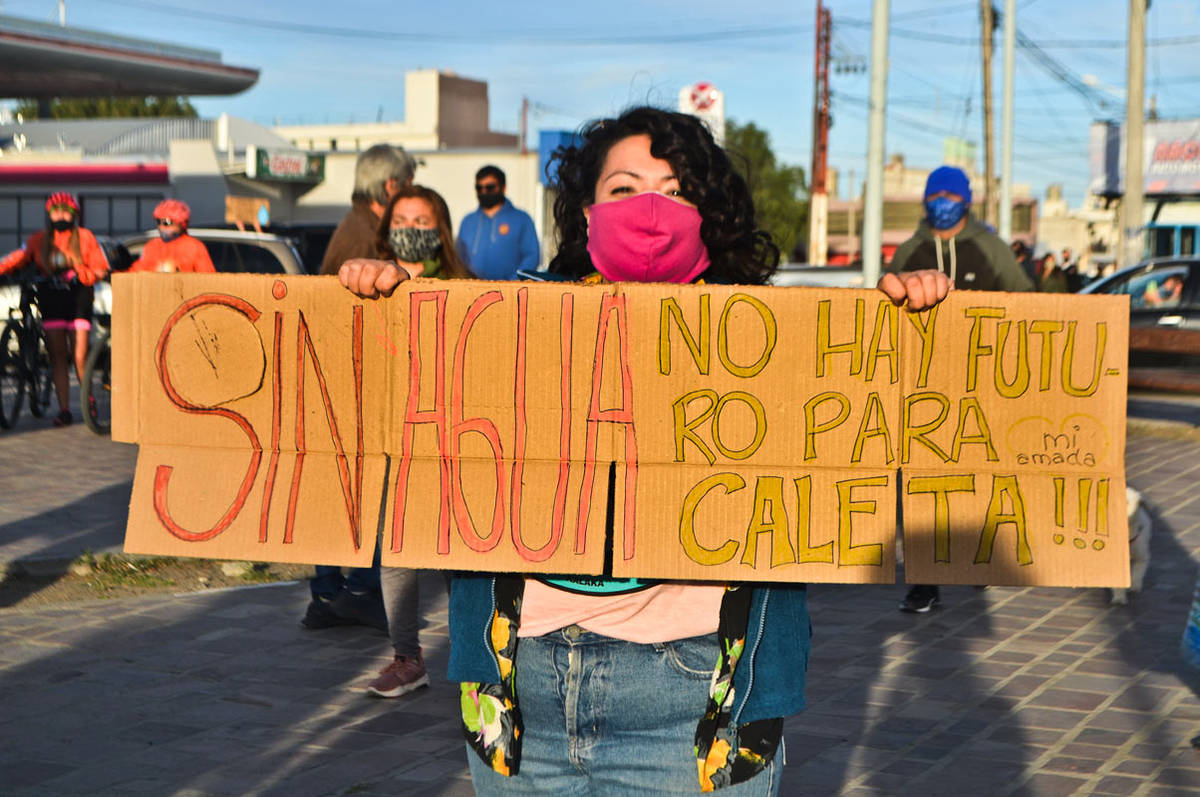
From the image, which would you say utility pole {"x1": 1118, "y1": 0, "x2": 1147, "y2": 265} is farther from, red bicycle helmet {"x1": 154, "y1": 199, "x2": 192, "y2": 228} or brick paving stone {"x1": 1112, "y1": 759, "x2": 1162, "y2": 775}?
brick paving stone {"x1": 1112, "y1": 759, "x2": 1162, "y2": 775}

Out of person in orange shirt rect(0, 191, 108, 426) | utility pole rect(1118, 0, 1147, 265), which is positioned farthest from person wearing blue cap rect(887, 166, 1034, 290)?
utility pole rect(1118, 0, 1147, 265)

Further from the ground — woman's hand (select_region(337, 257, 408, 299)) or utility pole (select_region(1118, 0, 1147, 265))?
utility pole (select_region(1118, 0, 1147, 265))

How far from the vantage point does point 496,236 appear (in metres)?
9.13

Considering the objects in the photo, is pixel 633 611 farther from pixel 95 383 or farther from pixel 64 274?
pixel 64 274

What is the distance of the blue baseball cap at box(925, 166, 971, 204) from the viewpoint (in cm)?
716

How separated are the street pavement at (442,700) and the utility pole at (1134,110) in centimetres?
1894

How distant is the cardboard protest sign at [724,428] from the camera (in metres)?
2.36

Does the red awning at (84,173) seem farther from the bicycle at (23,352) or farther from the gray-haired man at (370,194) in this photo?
the gray-haired man at (370,194)

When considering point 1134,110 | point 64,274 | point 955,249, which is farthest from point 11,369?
point 1134,110

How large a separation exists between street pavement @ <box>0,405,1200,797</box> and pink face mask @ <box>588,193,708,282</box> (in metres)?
2.50

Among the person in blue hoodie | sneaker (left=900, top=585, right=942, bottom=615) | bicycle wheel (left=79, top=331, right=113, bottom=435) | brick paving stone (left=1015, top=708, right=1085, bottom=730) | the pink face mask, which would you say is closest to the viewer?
the pink face mask

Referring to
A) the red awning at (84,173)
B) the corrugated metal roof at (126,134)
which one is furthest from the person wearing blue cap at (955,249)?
the corrugated metal roof at (126,134)

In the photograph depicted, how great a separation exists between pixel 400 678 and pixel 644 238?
11.2 feet

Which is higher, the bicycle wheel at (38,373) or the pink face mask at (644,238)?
the pink face mask at (644,238)
